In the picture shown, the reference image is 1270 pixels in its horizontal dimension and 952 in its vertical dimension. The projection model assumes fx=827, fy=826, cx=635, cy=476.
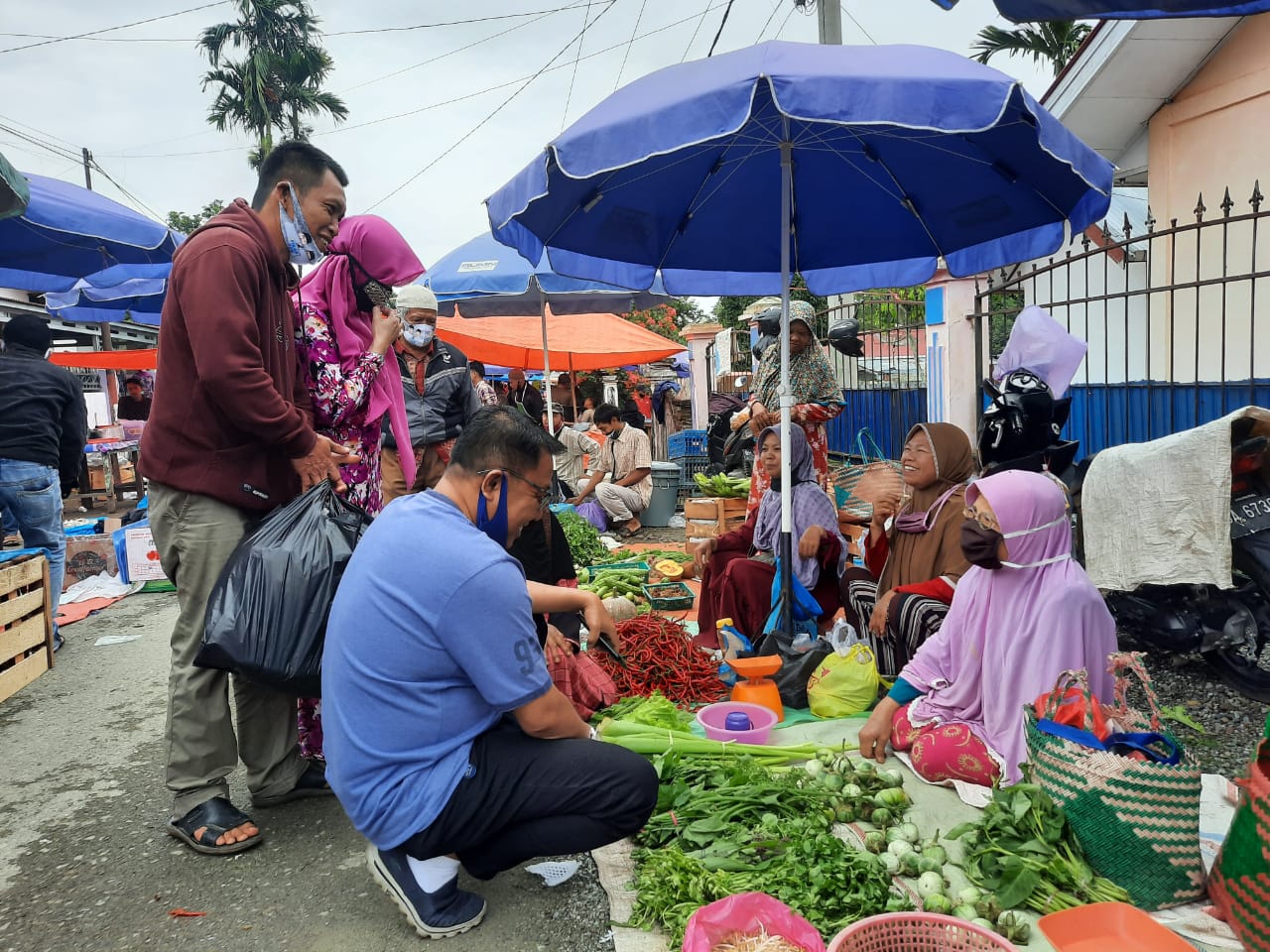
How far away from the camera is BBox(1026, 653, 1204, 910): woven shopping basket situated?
7.26ft

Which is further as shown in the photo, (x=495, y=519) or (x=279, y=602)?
(x=279, y=602)

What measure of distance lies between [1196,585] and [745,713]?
7.19 ft

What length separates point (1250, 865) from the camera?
202 cm

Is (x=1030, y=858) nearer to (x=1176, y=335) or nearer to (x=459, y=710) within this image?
(x=459, y=710)

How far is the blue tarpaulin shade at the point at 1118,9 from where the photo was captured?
2.27m

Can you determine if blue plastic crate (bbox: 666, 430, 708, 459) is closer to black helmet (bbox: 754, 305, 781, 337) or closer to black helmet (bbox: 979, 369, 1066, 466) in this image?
black helmet (bbox: 754, 305, 781, 337)

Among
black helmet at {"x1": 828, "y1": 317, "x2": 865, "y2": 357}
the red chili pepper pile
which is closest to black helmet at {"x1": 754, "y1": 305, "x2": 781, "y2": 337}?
black helmet at {"x1": 828, "y1": 317, "x2": 865, "y2": 357}

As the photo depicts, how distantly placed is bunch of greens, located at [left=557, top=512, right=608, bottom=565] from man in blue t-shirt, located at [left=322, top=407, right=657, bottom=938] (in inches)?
193

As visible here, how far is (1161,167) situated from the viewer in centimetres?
752

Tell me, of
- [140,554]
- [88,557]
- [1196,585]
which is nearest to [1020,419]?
[1196,585]

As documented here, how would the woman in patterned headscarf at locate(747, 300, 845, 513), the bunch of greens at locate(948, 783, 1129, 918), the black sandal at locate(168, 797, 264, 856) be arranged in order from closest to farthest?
the bunch of greens at locate(948, 783, 1129, 918) → the black sandal at locate(168, 797, 264, 856) → the woman in patterned headscarf at locate(747, 300, 845, 513)

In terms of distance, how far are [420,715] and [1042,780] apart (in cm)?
182

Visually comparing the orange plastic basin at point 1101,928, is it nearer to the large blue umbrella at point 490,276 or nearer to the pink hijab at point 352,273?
the pink hijab at point 352,273

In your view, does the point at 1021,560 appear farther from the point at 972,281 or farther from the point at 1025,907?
the point at 972,281
